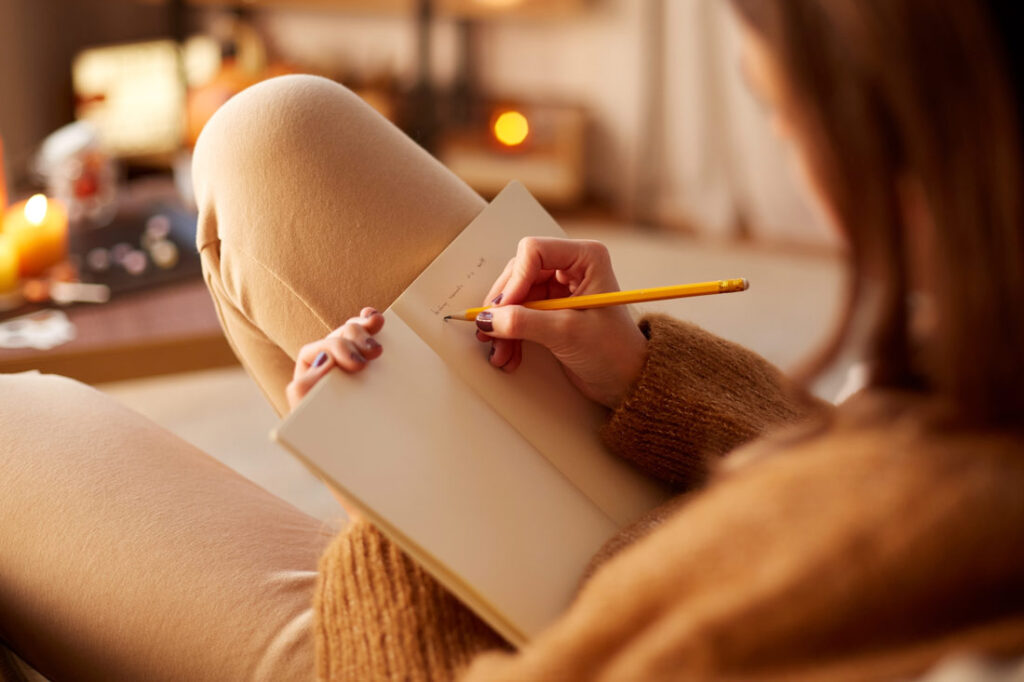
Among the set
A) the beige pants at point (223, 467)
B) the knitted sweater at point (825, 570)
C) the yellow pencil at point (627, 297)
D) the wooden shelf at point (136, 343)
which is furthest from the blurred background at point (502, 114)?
the knitted sweater at point (825, 570)

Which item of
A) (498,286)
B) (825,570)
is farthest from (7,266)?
(825,570)

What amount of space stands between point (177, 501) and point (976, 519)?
0.47 metres

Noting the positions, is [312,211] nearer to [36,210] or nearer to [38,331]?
[38,331]

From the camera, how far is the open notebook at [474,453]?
539 millimetres

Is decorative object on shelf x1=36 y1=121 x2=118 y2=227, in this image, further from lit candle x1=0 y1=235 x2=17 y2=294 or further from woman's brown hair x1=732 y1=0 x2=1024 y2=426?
woman's brown hair x1=732 y1=0 x2=1024 y2=426

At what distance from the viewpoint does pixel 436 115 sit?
286 cm

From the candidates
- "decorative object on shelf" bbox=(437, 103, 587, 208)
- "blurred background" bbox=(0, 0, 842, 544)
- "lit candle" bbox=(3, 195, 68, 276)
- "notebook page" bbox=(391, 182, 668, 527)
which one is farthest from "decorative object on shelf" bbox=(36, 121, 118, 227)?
"decorative object on shelf" bbox=(437, 103, 587, 208)

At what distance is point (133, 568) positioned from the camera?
611mm

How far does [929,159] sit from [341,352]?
314 millimetres

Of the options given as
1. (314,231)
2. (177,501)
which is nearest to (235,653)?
(177,501)

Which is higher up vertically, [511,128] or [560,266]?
[560,266]

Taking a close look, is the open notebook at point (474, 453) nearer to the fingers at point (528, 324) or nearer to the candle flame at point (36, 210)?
the fingers at point (528, 324)

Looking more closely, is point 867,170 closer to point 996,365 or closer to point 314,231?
point 996,365

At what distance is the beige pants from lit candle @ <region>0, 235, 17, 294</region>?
0.60m
